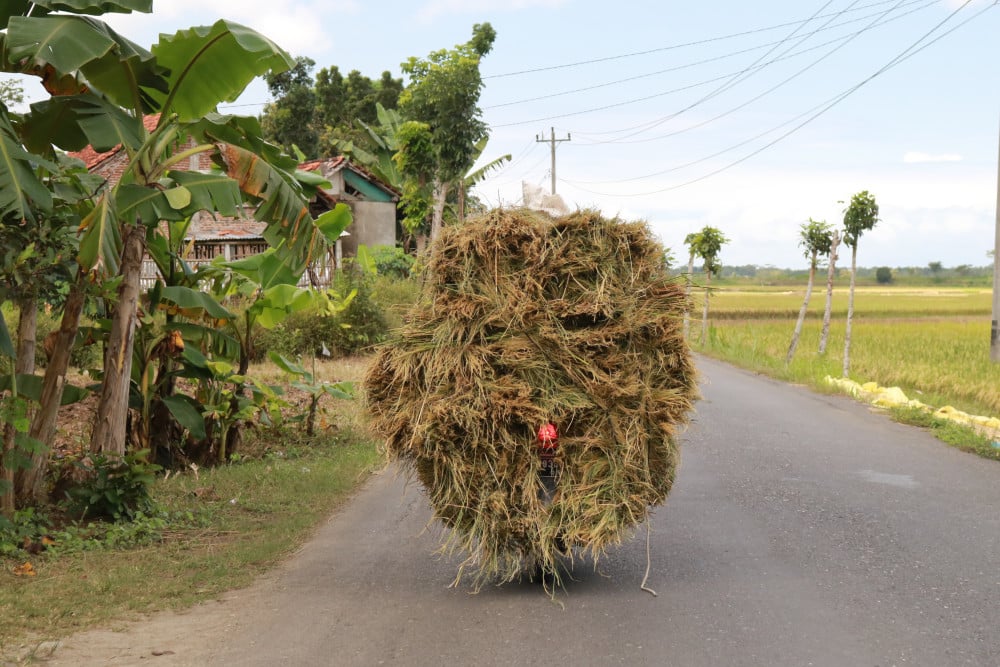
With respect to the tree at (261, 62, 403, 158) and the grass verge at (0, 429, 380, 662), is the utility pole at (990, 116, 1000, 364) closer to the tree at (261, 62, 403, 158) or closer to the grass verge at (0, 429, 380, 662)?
the grass verge at (0, 429, 380, 662)

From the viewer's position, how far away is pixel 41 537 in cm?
750

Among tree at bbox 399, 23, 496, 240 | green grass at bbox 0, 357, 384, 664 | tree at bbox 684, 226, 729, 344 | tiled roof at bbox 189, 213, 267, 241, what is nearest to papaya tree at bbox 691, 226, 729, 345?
tree at bbox 684, 226, 729, 344

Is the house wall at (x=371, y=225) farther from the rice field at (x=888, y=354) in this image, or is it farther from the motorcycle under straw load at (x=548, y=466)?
the motorcycle under straw load at (x=548, y=466)

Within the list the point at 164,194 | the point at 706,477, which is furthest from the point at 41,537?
the point at 706,477

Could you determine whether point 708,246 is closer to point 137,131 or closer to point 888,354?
point 888,354

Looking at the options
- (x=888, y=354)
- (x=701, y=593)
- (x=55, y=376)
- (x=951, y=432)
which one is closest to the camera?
(x=701, y=593)

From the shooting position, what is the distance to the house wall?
1507 inches

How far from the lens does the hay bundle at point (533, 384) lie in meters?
6.00

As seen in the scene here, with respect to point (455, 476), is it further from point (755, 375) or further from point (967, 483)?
point (755, 375)

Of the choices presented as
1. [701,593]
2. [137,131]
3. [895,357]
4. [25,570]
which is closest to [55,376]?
[25,570]

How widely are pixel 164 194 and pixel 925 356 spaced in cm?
2232

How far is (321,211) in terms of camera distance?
109 feet

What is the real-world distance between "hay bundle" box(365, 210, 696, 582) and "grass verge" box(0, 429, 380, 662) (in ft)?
5.84

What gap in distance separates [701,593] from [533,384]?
1604 mm
